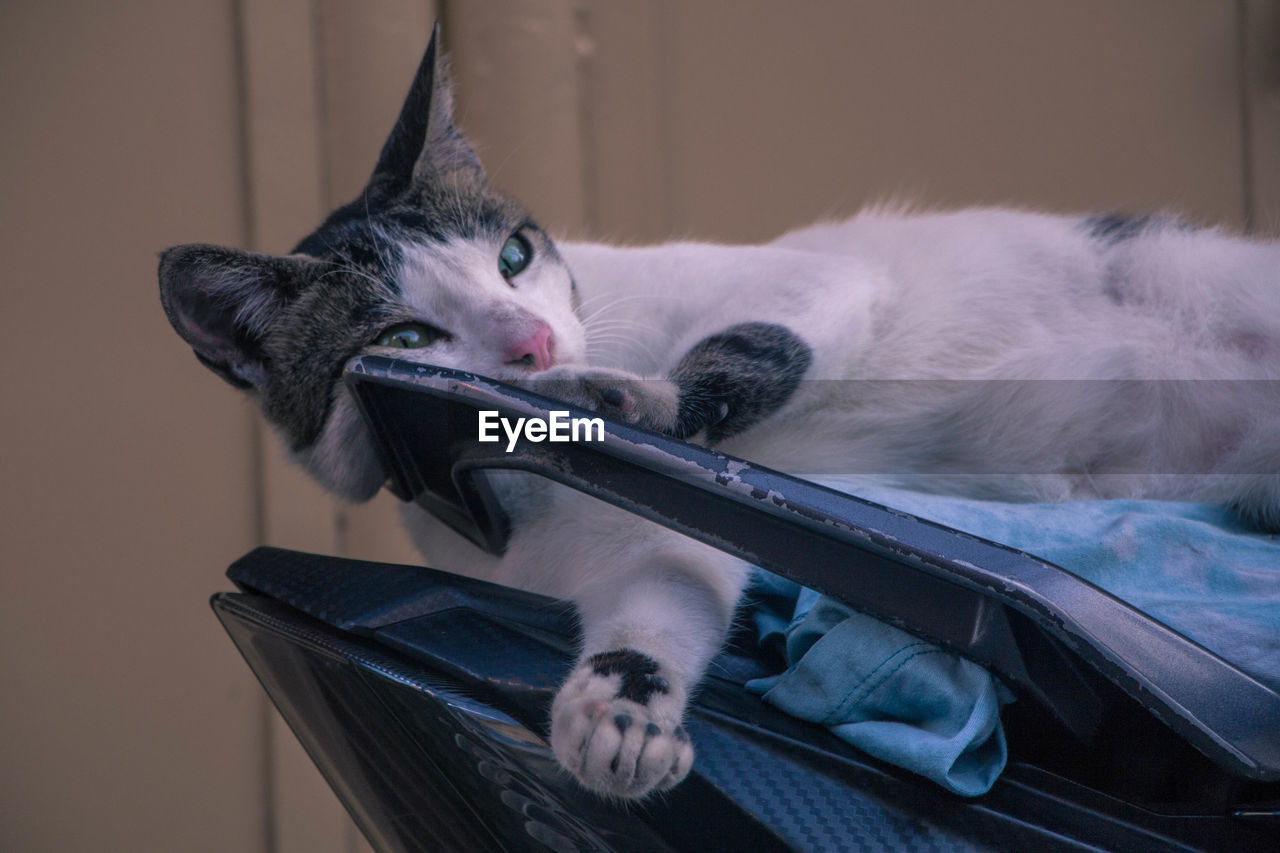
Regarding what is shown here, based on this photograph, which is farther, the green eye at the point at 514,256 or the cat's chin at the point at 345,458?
the green eye at the point at 514,256

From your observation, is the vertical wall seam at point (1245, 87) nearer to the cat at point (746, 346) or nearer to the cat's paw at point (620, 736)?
the cat at point (746, 346)

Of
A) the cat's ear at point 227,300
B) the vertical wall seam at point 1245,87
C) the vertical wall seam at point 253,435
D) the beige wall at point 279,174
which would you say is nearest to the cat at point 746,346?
the cat's ear at point 227,300

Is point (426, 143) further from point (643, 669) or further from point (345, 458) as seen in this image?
point (643, 669)

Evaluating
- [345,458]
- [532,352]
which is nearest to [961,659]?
[532,352]

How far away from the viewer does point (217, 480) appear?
1449 mm

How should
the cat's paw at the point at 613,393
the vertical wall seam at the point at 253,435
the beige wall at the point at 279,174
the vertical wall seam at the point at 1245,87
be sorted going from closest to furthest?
the cat's paw at the point at 613,393, the beige wall at the point at 279,174, the vertical wall seam at the point at 253,435, the vertical wall seam at the point at 1245,87

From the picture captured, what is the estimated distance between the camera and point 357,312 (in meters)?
0.77

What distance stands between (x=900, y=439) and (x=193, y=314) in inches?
26.3

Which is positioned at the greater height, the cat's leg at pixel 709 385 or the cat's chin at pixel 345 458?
the cat's leg at pixel 709 385

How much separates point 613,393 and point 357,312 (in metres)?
0.30

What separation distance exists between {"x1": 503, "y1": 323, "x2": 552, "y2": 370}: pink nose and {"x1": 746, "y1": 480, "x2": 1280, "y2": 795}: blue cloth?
10.6 inches

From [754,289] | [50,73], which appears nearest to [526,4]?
[50,73]

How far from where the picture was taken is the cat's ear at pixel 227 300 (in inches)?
28.0

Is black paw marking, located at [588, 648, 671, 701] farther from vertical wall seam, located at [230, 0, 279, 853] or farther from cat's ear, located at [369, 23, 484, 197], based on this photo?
vertical wall seam, located at [230, 0, 279, 853]
